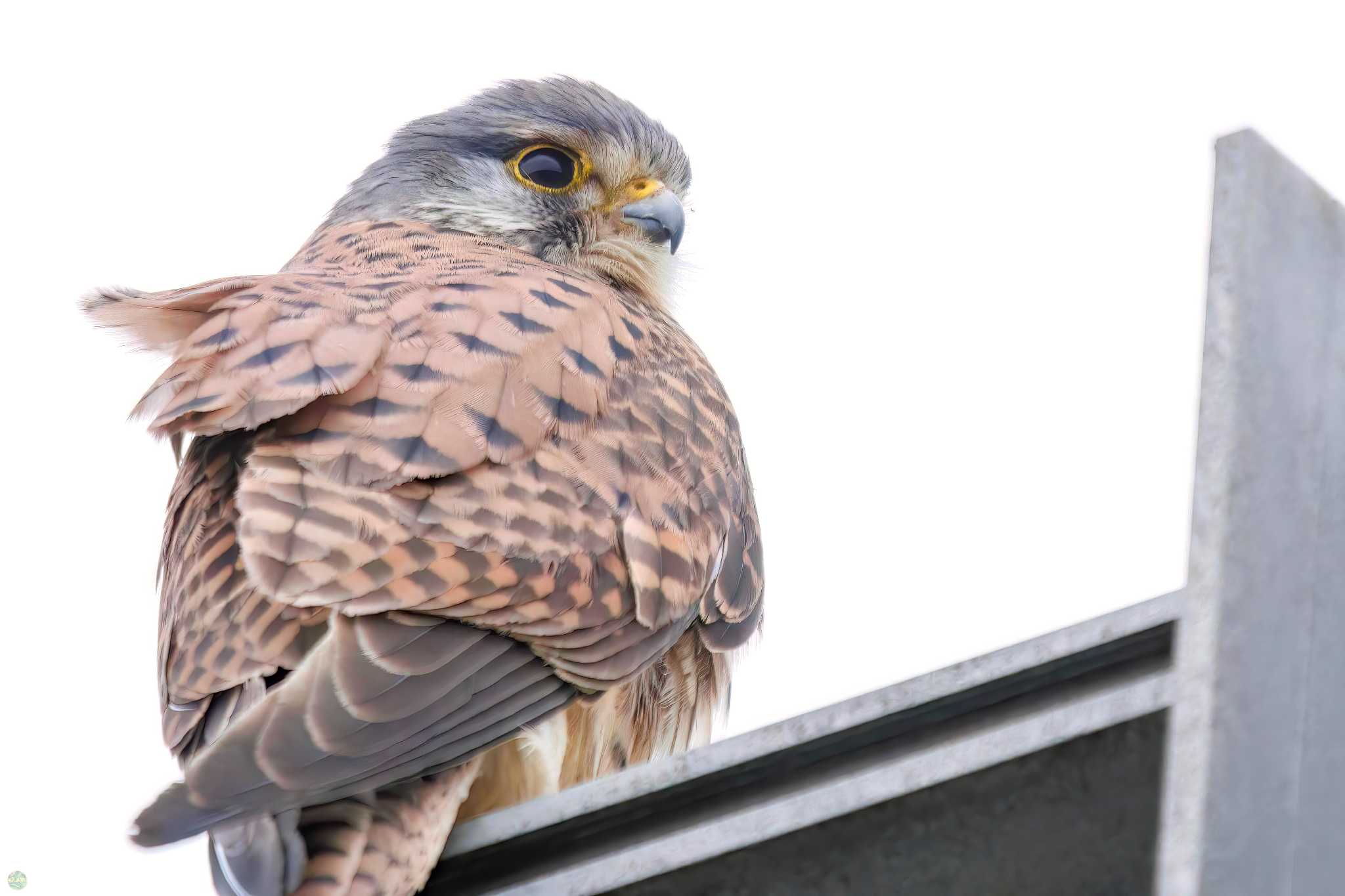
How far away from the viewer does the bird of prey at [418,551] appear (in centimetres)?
202

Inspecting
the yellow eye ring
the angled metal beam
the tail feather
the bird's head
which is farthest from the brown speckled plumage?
the yellow eye ring

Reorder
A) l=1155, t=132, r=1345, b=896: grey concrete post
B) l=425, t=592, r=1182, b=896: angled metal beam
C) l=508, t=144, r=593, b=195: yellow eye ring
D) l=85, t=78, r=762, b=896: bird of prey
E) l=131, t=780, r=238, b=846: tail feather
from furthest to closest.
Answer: l=508, t=144, r=593, b=195: yellow eye ring
l=85, t=78, r=762, b=896: bird of prey
l=131, t=780, r=238, b=846: tail feather
l=425, t=592, r=1182, b=896: angled metal beam
l=1155, t=132, r=1345, b=896: grey concrete post

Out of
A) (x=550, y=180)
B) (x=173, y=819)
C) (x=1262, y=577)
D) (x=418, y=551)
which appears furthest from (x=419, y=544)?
(x=550, y=180)

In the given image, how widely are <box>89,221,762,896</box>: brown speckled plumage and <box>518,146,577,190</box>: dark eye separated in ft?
3.21

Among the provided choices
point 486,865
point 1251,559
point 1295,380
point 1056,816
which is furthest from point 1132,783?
point 486,865

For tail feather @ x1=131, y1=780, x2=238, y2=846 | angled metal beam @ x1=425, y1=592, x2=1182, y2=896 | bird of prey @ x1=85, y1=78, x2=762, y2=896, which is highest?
bird of prey @ x1=85, y1=78, x2=762, y2=896

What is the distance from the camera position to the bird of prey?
6.63 ft

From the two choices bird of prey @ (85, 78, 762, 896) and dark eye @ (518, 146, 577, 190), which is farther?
dark eye @ (518, 146, 577, 190)

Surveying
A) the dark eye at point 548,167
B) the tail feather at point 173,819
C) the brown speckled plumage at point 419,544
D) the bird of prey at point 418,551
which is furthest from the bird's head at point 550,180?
the tail feather at point 173,819

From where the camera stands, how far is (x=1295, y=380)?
1.44m

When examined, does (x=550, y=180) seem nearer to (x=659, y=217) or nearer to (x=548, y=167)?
(x=548, y=167)

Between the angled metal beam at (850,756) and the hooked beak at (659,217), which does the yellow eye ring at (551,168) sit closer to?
the hooked beak at (659,217)

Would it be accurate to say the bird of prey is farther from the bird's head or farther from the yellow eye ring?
the yellow eye ring

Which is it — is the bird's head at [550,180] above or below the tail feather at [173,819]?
above
